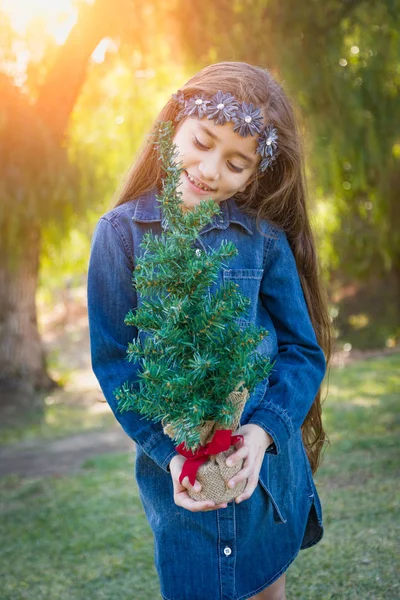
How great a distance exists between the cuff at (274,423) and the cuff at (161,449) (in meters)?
0.19

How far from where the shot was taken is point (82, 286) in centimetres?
1844

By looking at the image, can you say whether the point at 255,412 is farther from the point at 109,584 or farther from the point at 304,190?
the point at 109,584

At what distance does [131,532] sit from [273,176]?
2.44m

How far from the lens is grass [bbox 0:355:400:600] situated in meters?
2.91

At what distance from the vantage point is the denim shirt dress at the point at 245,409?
166cm

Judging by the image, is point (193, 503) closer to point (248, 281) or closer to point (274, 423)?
point (274, 423)

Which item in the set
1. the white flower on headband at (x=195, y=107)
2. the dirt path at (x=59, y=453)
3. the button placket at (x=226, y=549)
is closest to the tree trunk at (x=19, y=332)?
the dirt path at (x=59, y=453)

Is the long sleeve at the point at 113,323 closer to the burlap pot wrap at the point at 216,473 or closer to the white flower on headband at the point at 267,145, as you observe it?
the burlap pot wrap at the point at 216,473

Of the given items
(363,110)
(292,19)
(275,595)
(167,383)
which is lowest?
(275,595)

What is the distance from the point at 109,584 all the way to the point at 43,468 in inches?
106


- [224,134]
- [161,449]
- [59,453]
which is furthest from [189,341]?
[59,453]

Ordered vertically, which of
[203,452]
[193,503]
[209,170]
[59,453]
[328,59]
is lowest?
[59,453]

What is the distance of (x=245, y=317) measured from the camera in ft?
5.73

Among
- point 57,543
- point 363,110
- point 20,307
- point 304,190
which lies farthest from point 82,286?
point 304,190
